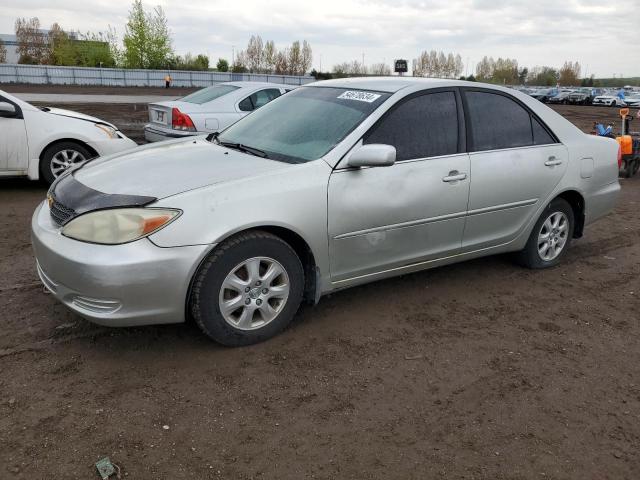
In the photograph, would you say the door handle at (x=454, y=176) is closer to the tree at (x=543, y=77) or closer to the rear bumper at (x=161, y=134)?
the rear bumper at (x=161, y=134)

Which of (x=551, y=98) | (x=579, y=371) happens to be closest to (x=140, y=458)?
(x=579, y=371)

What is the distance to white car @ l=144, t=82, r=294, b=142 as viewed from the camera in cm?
905

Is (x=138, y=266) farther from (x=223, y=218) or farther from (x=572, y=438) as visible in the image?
(x=572, y=438)

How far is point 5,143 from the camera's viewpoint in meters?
7.02

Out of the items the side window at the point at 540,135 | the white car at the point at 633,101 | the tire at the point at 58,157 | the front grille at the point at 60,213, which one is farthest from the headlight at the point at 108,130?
the white car at the point at 633,101

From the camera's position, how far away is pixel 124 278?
10.1 ft

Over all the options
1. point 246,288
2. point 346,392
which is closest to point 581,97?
point 246,288

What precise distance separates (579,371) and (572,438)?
28.9 inches

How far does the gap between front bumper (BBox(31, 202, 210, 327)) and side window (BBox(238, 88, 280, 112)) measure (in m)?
6.79

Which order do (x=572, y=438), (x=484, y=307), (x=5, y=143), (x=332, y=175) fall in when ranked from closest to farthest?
1. (x=572, y=438)
2. (x=332, y=175)
3. (x=484, y=307)
4. (x=5, y=143)

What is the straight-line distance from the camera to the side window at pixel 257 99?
9734mm

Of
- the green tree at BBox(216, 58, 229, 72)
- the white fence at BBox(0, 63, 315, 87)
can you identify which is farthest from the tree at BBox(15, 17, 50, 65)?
the white fence at BBox(0, 63, 315, 87)

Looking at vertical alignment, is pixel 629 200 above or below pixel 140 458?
above

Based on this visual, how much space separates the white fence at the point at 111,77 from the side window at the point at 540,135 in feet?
134
